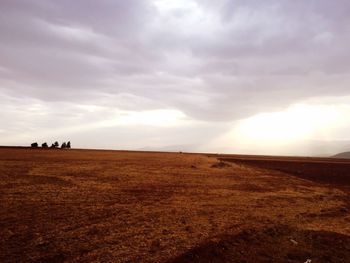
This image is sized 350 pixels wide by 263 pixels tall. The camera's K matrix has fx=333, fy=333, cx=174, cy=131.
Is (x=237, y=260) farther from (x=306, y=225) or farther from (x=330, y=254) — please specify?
(x=306, y=225)

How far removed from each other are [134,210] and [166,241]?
173 inches

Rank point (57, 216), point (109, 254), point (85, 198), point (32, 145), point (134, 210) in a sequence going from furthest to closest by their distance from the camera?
point (32, 145)
point (85, 198)
point (134, 210)
point (57, 216)
point (109, 254)

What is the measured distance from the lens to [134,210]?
14.5 m

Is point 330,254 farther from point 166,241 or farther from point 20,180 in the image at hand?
point 20,180

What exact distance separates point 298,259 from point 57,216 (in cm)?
876

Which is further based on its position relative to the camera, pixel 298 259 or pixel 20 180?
pixel 20 180

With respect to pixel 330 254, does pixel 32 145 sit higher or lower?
higher

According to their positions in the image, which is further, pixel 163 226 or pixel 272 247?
pixel 163 226

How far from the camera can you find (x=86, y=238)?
34.0ft

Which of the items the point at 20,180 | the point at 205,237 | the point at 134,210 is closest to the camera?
the point at 205,237

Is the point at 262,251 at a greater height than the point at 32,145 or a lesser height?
lesser

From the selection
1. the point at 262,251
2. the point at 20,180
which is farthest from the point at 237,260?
the point at 20,180

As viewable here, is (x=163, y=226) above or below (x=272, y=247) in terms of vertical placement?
above

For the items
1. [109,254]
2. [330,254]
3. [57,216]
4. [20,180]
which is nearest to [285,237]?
[330,254]
